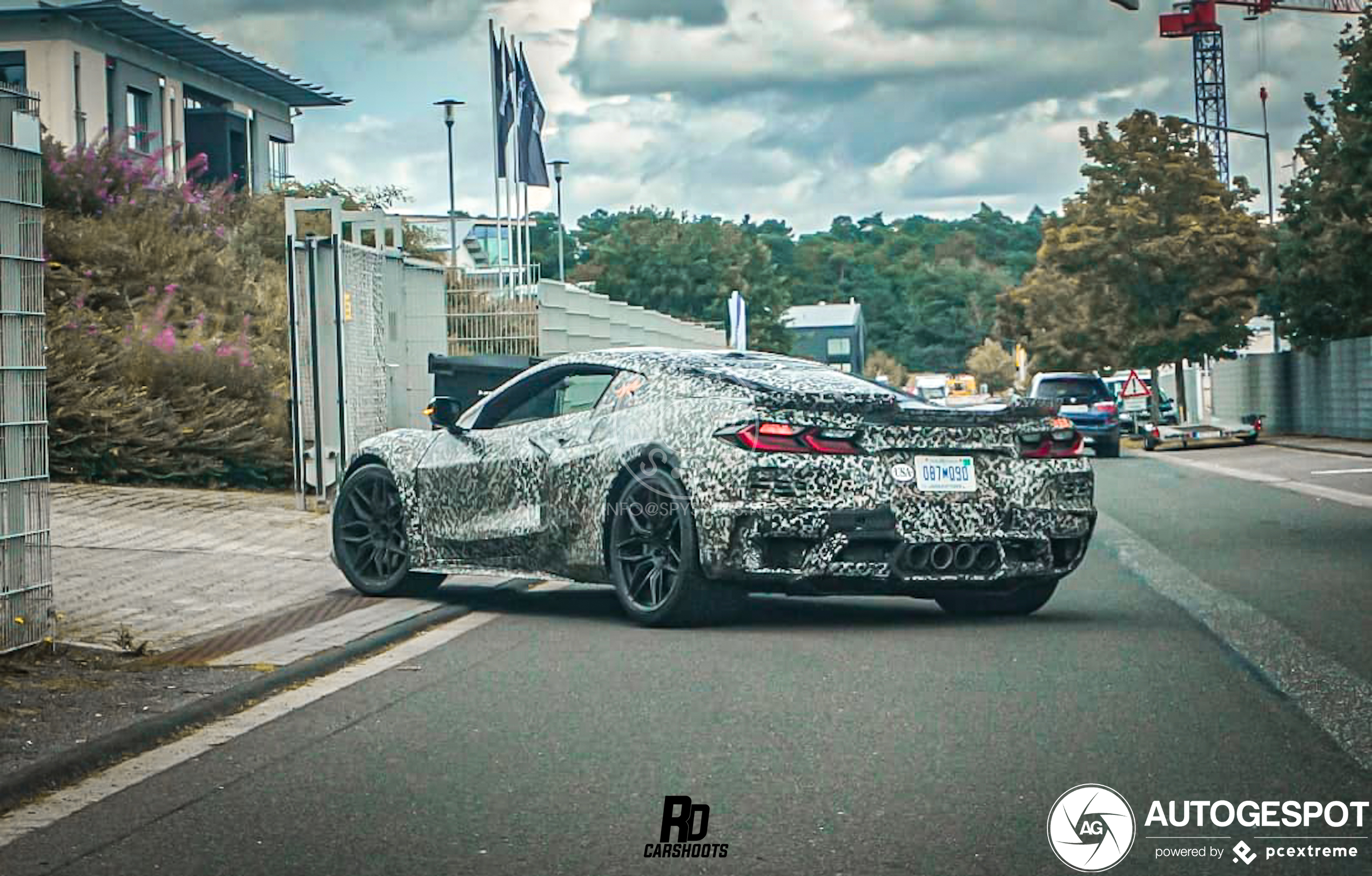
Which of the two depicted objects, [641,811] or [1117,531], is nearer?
[641,811]

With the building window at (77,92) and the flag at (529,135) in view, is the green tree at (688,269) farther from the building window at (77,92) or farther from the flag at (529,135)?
the flag at (529,135)

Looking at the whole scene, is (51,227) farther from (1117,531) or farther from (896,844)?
(896,844)

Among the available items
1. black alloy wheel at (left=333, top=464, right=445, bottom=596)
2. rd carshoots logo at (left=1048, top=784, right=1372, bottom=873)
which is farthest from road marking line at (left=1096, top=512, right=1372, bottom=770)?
black alloy wheel at (left=333, top=464, right=445, bottom=596)

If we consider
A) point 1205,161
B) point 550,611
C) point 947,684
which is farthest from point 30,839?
point 1205,161

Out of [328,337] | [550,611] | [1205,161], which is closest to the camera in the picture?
[550,611]

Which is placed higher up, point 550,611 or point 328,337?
point 328,337

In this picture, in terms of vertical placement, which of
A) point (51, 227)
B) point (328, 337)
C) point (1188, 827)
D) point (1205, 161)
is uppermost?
point (1205, 161)

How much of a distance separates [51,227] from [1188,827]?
1987cm

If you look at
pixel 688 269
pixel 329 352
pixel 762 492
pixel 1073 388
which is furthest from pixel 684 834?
pixel 688 269

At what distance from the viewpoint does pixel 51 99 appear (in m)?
44.5

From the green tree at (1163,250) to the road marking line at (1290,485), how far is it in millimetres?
18241

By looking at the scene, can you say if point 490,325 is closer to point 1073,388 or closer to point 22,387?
point 1073,388

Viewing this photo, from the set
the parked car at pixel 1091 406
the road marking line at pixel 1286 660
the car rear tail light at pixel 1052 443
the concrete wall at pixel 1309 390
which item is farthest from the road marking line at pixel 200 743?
the concrete wall at pixel 1309 390

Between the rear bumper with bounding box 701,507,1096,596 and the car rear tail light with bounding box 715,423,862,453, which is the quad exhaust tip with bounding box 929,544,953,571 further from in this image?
the car rear tail light with bounding box 715,423,862,453
